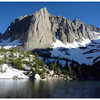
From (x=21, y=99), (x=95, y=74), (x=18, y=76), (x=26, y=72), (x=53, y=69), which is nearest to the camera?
(x=21, y=99)

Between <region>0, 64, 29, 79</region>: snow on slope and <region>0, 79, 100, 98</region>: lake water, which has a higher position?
<region>0, 64, 29, 79</region>: snow on slope

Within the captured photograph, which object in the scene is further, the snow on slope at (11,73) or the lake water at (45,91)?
the snow on slope at (11,73)

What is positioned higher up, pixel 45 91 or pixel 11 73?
pixel 11 73

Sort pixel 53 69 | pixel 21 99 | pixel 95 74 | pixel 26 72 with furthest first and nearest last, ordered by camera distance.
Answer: pixel 95 74 → pixel 53 69 → pixel 26 72 → pixel 21 99

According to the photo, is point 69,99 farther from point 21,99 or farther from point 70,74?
point 70,74

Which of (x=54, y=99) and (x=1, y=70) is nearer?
(x=54, y=99)

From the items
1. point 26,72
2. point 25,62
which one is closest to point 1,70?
point 26,72

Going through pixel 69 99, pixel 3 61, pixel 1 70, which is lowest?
pixel 69 99

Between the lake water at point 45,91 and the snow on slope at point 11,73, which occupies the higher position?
the snow on slope at point 11,73

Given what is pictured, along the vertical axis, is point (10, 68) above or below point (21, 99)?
above

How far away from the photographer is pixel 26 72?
394 feet

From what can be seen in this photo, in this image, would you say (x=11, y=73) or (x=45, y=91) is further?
(x=11, y=73)

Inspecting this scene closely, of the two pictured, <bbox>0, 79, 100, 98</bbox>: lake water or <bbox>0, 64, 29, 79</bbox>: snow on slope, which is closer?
<bbox>0, 79, 100, 98</bbox>: lake water

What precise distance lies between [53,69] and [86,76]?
32.7 m
